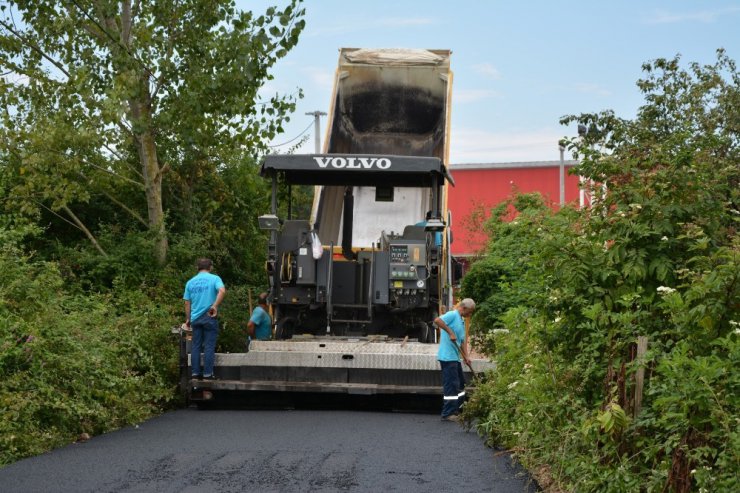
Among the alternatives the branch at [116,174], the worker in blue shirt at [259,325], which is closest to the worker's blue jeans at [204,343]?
the worker in blue shirt at [259,325]

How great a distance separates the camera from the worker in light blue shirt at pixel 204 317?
43.4 feet

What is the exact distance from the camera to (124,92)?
1580 centimetres

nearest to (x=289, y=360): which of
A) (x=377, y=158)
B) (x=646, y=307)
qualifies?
(x=377, y=158)

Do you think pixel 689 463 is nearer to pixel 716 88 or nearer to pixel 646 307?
pixel 646 307

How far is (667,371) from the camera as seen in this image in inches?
251

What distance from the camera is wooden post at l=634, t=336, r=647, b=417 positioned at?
280 inches

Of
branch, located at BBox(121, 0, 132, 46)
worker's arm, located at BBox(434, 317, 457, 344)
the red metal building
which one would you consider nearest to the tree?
branch, located at BBox(121, 0, 132, 46)

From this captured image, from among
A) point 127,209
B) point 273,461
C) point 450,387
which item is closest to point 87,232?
point 127,209

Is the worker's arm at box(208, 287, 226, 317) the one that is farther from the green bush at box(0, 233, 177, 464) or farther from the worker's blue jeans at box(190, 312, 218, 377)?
the green bush at box(0, 233, 177, 464)

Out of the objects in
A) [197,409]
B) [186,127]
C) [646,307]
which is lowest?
[197,409]

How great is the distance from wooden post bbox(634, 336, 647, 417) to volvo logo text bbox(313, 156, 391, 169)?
7260 mm

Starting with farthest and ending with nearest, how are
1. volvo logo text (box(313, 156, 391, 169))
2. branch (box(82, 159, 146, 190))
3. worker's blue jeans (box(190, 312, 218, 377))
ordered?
branch (box(82, 159, 146, 190)), volvo logo text (box(313, 156, 391, 169)), worker's blue jeans (box(190, 312, 218, 377))

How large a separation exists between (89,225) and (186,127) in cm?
252

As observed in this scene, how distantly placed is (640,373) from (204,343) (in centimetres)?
717
